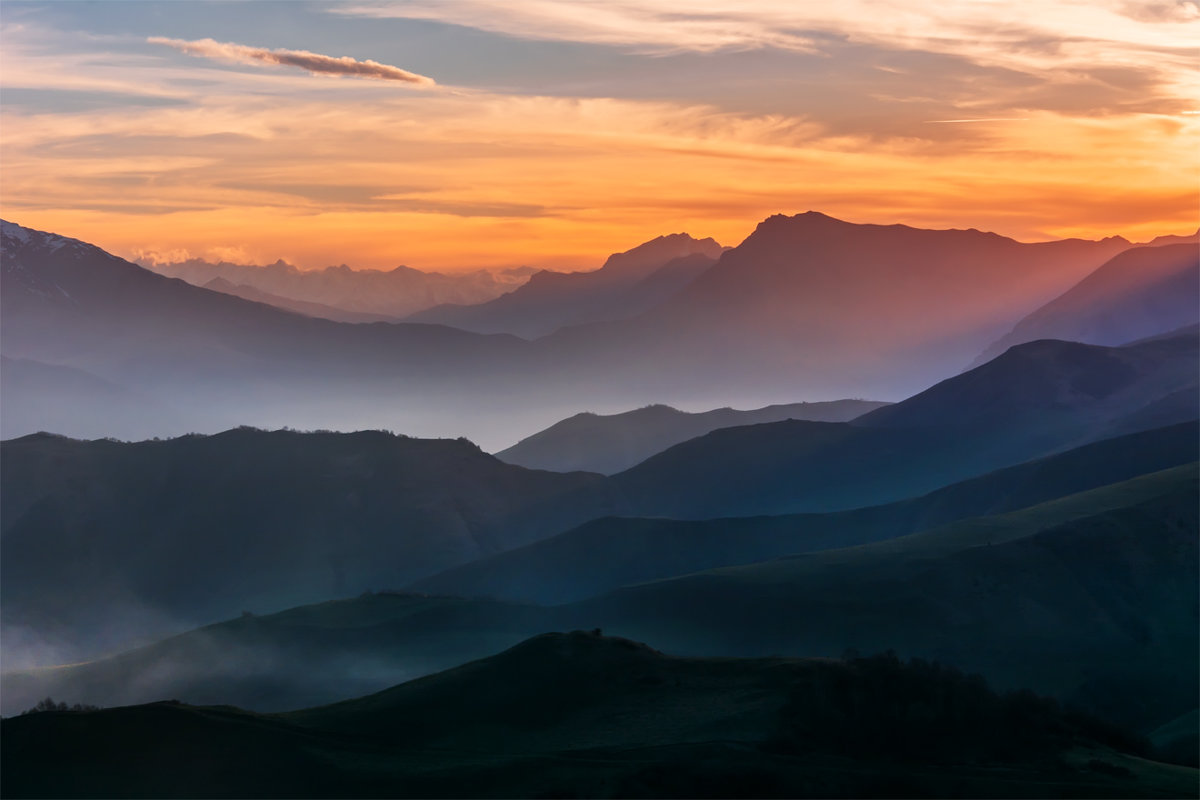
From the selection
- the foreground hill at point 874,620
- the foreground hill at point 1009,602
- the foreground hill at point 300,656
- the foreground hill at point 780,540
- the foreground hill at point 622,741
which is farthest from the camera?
the foreground hill at point 780,540

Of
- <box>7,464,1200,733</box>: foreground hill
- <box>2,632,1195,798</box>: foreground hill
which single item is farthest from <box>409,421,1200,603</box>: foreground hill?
<box>2,632,1195,798</box>: foreground hill

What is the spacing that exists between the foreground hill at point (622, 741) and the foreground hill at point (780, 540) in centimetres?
10521

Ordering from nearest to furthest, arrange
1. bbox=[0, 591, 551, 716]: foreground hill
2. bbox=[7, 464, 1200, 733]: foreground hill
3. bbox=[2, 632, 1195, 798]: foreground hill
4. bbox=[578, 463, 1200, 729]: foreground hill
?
bbox=[2, 632, 1195, 798]: foreground hill, bbox=[578, 463, 1200, 729]: foreground hill, bbox=[7, 464, 1200, 733]: foreground hill, bbox=[0, 591, 551, 716]: foreground hill

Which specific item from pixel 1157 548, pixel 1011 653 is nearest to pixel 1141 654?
pixel 1011 653

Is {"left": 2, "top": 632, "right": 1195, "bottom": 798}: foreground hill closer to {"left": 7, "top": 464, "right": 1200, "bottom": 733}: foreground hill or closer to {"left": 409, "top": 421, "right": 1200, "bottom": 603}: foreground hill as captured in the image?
{"left": 7, "top": 464, "right": 1200, "bottom": 733}: foreground hill

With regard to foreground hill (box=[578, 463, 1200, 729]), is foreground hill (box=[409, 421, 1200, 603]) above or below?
above

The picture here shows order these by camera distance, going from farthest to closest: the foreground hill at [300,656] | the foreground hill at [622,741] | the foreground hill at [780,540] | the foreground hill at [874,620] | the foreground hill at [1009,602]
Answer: the foreground hill at [780,540] < the foreground hill at [300,656] < the foreground hill at [874,620] < the foreground hill at [1009,602] < the foreground hill at [622,741]

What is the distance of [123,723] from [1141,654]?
8727 centimetres

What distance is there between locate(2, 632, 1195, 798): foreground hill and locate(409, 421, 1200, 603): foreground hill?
10521 cm

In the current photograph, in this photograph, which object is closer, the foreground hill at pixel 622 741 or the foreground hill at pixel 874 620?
the foreground hill at pixel 622 741

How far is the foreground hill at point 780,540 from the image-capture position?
18050cm

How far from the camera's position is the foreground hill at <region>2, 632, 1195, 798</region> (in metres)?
57.7

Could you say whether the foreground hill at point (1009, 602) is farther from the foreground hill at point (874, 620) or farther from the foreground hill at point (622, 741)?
the foreground hill at point (622, 741)

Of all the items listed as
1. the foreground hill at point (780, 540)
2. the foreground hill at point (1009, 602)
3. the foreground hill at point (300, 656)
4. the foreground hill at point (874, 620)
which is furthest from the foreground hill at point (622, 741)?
the foreground hill at point (780, 540)
